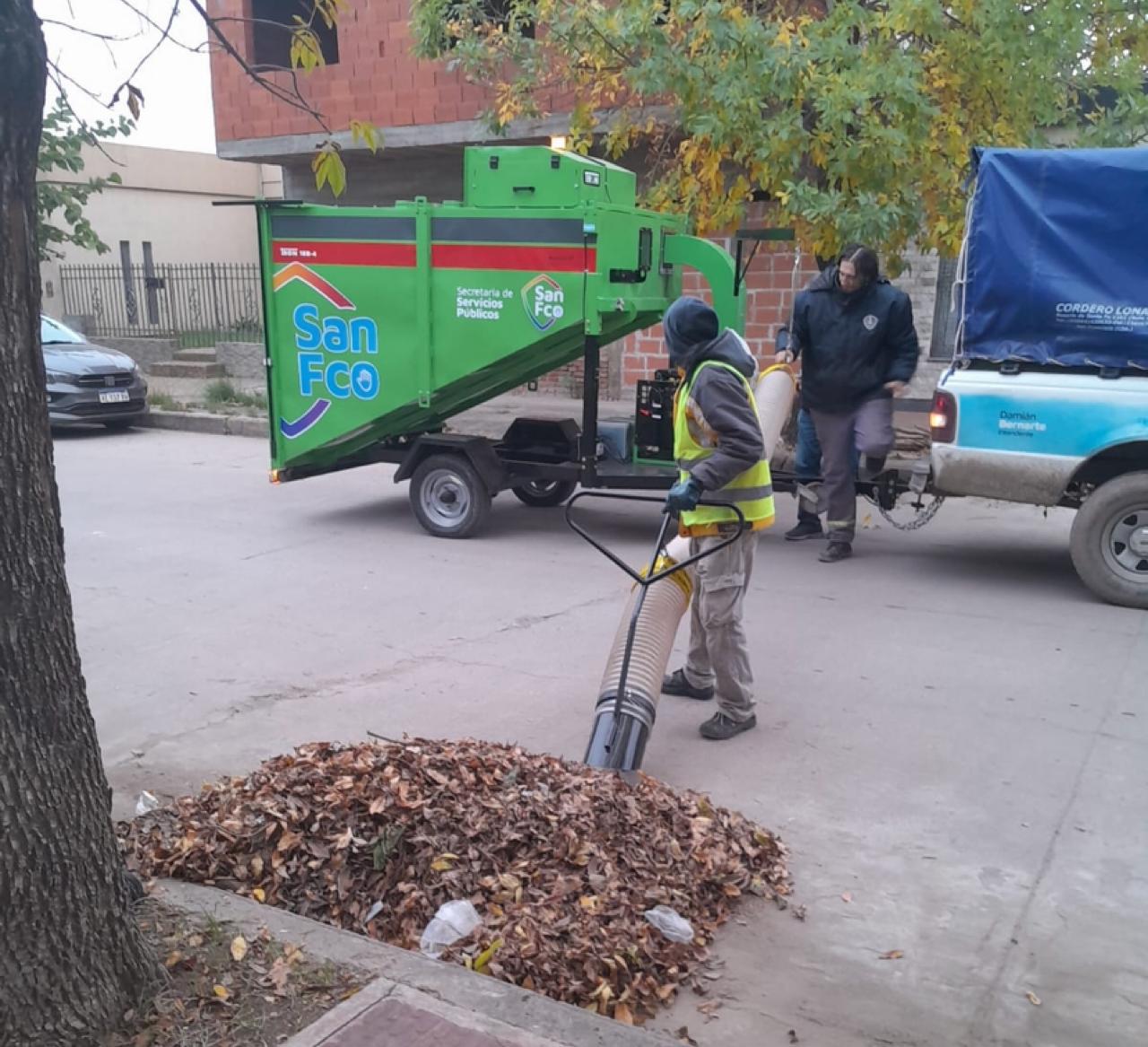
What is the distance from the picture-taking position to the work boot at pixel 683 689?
5.43 metres

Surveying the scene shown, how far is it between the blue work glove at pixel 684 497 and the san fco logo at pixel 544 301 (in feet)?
12.0

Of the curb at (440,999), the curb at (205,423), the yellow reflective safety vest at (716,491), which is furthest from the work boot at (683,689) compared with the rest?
the curb at (205,423)

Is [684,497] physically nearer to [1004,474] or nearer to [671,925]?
[671,925]

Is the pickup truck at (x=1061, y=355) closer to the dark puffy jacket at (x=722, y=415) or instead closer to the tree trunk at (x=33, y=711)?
the dark puffy jacket at (x=722, y=415)

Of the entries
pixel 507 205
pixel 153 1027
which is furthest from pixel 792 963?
pixel 507 205

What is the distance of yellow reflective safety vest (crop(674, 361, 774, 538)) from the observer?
15.7 feet

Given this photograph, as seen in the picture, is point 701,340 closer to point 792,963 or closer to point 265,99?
point 792,963

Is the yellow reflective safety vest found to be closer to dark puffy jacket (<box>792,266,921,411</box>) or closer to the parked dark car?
dark puffy jacket (<box>792,266,921,411</box>)

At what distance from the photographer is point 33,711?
262 cm

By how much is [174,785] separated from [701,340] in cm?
280

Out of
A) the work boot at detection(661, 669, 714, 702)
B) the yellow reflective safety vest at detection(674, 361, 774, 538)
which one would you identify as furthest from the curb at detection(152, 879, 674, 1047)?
the work boot at detection(661, 669, 714, 702)

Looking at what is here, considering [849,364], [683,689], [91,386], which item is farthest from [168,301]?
[683,689]

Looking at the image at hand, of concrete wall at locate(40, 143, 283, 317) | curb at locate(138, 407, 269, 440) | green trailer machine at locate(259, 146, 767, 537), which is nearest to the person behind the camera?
green trailer machine at locate(259, 146, 767, 537)

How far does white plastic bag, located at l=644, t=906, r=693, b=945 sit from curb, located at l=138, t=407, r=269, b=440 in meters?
11.8
